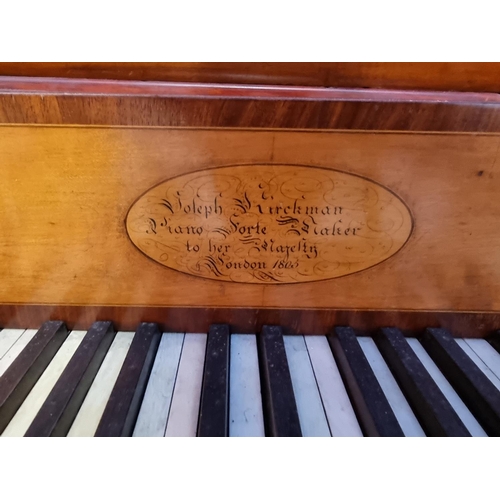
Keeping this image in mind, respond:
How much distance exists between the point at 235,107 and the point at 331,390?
0.85 metres

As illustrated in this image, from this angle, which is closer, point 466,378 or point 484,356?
point 466,378

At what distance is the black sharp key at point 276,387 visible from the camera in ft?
2.94

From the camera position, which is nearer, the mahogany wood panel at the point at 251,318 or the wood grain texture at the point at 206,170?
the wood grain texture at the point at 206,170

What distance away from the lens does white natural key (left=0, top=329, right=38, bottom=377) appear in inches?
42.3

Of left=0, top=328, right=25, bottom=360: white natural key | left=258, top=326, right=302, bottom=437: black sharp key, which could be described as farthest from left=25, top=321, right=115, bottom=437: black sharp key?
left=258, top=326, right=302, bottom=437: black sharp key

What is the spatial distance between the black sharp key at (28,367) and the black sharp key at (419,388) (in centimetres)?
108

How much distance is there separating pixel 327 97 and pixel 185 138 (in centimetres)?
40

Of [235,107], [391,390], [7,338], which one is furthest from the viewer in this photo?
[7,338]

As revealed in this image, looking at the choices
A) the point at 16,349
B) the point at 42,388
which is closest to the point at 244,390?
the point at 42,388

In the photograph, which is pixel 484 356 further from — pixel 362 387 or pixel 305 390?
pixel 305 390

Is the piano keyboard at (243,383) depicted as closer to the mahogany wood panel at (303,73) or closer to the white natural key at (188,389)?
the white natural key at (188,389)

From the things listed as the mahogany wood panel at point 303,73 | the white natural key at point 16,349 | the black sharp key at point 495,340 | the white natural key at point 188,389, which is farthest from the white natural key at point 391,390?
the white natural key at point 16,349

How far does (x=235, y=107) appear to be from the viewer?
94cm

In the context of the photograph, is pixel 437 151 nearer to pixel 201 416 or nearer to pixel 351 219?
pixel 351 219
